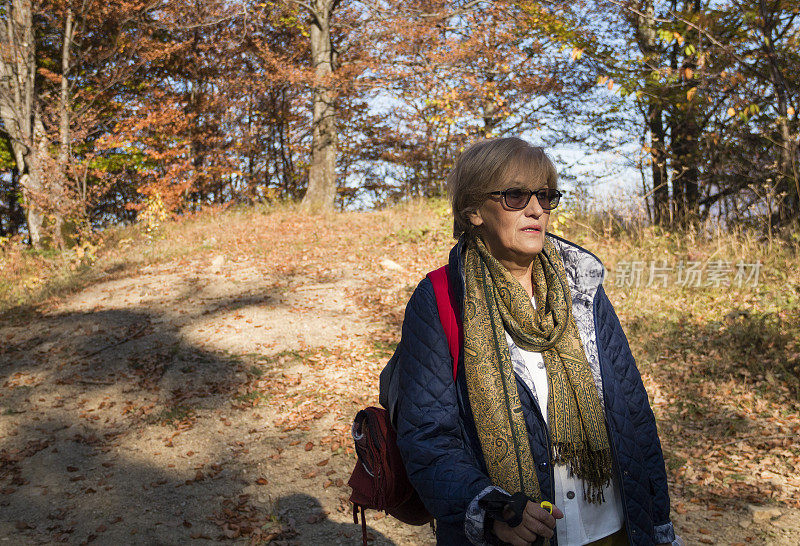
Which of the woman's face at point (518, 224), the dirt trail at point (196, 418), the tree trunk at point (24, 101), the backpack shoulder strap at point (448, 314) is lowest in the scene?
the dirt trail at point (196, 418)

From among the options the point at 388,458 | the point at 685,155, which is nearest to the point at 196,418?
the point at 388,458

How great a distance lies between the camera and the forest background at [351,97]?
30.2 feet

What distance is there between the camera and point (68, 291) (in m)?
10.2

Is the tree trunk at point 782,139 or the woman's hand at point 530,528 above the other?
the tree trunk at point 782,139

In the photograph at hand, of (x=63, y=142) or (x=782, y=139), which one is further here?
(x=63, y=142)

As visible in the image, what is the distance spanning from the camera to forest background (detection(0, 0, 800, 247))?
9.22 m

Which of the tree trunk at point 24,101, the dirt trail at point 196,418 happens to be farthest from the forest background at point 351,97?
the dirt trail at point 196,418

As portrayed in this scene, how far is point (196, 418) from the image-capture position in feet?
20.0

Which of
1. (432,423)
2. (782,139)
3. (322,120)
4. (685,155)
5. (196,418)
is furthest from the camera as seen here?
(322,120)

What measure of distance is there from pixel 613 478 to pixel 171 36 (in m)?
17.8

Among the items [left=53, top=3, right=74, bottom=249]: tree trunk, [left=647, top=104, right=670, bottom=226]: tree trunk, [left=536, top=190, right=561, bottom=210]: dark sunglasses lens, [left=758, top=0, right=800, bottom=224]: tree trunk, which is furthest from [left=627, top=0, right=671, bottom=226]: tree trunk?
[left=53, top=3, right=74, bottom=249]: tree trunk

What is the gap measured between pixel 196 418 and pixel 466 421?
16.3 ft

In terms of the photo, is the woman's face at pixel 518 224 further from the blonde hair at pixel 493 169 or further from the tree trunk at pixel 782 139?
the tree trunk at pixel 782 139

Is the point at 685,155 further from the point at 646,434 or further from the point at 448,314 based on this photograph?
the point at 448,314
